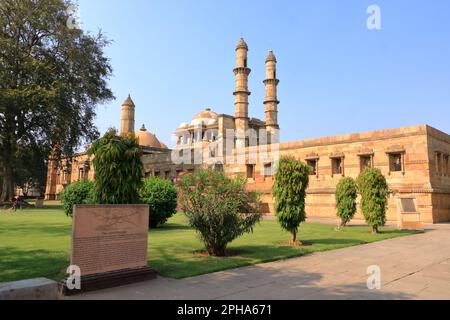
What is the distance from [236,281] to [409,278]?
3.28 meters

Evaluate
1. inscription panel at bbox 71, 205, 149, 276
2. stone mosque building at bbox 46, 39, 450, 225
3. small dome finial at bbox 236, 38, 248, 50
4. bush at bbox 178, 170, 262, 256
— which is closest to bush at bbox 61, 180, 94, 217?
stone mosque building at bbox 46, 39, 450, 225

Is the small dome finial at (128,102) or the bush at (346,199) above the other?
the small dome finial at (128,102)

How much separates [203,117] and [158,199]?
42.8 m

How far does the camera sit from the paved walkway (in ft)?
17.4

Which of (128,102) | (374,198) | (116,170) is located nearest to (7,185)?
(128,102)

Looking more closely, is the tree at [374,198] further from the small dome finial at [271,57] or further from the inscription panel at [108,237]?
the small dome finial at [271,57]

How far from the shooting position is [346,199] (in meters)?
15.9

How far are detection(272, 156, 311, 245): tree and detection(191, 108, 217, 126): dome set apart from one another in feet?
146

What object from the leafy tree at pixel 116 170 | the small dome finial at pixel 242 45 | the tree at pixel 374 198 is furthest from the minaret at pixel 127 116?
the leafy tree at pixel 116 170

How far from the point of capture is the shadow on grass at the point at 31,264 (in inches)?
238

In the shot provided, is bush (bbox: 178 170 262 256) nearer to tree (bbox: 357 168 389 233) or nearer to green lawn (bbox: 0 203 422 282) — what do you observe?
green lawn (bbox: 0 203 422 282)

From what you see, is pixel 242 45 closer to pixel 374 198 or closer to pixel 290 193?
pixel 374 198
